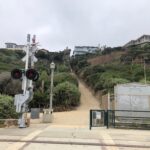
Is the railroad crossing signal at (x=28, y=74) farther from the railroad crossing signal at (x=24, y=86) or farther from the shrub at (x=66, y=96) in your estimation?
the shrub at (x=66, y=96)

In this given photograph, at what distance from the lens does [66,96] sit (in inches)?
1689

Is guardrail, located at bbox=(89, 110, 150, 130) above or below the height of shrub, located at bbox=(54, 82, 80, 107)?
below

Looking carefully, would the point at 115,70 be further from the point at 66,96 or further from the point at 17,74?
the point at 17,74

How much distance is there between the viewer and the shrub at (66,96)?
42.3 metres

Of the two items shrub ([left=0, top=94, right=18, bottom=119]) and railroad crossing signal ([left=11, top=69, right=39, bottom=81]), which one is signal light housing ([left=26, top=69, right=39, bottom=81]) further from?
shrub ([left=0, top=94, right=18, bottom=119])

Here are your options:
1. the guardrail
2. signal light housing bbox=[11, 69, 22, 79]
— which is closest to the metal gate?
the guardrail

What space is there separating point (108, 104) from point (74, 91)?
1423 cm

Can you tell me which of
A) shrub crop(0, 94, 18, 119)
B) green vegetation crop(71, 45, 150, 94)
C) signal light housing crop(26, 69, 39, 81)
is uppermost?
green vegetation crop(71, 45, 150, 94)

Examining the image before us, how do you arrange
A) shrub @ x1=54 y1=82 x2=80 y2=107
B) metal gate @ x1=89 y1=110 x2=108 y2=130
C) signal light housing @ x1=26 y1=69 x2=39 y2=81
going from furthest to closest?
shrub @ x1=54 y1=82 x2=80 y2=107 < metal gate @ x1=89 y1=110 x2=108 y2=130 < signal light housing @ x1=26 y1=69 x2=39 y2=81

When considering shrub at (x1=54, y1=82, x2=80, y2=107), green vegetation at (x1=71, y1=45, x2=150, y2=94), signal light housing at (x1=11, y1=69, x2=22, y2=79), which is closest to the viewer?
signal light housing at (x1=11, y1=69, x2=22, y2=79)

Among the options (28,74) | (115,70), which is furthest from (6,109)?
(115,70)

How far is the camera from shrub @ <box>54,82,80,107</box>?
42.3 metres

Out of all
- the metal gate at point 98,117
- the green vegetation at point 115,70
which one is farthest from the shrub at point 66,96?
the metal gate at point 98,117

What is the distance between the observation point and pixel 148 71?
64062mm
